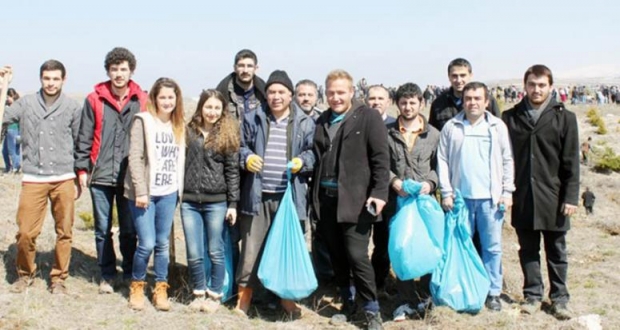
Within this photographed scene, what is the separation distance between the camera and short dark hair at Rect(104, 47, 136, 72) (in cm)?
492

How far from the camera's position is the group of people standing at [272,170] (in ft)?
15.5

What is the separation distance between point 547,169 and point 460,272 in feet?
3.88

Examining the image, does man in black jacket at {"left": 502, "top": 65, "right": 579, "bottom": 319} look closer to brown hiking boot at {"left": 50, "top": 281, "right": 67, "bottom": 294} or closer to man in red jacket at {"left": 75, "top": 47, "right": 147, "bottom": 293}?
man in red jacket at {"left": 75, "top": 47, "right": 147, "bottom": 293}

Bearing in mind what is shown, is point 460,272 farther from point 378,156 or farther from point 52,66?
point 52,66

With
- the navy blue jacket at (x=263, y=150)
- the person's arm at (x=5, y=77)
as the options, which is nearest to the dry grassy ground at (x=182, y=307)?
the navy blue jacket at (x=263, y=150)

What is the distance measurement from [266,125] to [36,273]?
2694mm

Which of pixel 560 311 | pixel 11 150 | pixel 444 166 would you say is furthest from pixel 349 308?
pixel 11 150

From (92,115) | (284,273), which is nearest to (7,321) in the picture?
(92,115)

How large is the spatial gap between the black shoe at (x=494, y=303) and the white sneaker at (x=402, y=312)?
68 cm

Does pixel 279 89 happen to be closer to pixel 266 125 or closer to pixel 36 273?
pixel 266 125

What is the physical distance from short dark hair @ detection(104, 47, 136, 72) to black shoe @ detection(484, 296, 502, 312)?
3788 millimetres

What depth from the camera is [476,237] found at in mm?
5234

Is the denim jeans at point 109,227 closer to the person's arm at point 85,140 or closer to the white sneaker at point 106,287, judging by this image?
the white sneaker at point 106,287

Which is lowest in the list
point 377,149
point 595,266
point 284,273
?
point 595,266
